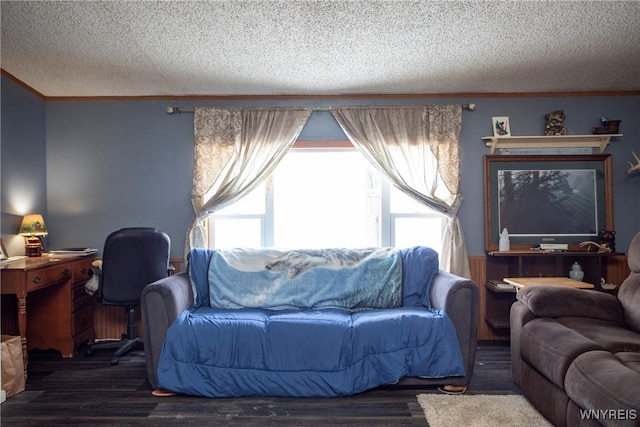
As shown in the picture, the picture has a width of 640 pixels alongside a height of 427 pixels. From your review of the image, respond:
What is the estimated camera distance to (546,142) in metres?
4.04

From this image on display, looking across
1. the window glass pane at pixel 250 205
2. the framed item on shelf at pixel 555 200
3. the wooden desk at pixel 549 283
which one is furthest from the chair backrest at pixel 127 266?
the framed item on shelf at pixel 555 200

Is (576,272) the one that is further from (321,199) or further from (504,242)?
(321,199)

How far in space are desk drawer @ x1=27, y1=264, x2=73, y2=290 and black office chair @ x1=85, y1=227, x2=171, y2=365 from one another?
0.30 metres

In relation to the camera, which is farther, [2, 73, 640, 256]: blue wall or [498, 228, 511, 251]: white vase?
[2, 73, 640, 256]: blue wall

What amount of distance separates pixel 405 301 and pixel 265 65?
7.05ft

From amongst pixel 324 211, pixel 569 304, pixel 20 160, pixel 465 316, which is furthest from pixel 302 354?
pixel 20 160

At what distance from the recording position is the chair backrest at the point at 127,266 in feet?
11.1

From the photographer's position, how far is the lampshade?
356 centimetres

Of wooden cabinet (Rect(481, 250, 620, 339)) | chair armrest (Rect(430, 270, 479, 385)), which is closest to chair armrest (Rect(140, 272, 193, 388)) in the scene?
chair armrest (Rect(430, 270, 479, 385))

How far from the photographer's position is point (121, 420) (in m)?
2.47

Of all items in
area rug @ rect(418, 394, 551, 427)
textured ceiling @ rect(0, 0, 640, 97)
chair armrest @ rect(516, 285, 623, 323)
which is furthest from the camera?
chair armrest @ rect(516, 285, 623, 323)

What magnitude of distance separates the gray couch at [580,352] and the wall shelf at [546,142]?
58.2 inches

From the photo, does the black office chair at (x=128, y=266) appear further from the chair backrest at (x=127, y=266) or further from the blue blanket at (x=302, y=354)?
the blue blanket at (x=302, y=354)

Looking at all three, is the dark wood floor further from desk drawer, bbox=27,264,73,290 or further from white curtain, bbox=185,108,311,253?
white curtain, bbox=185,108,311,253
